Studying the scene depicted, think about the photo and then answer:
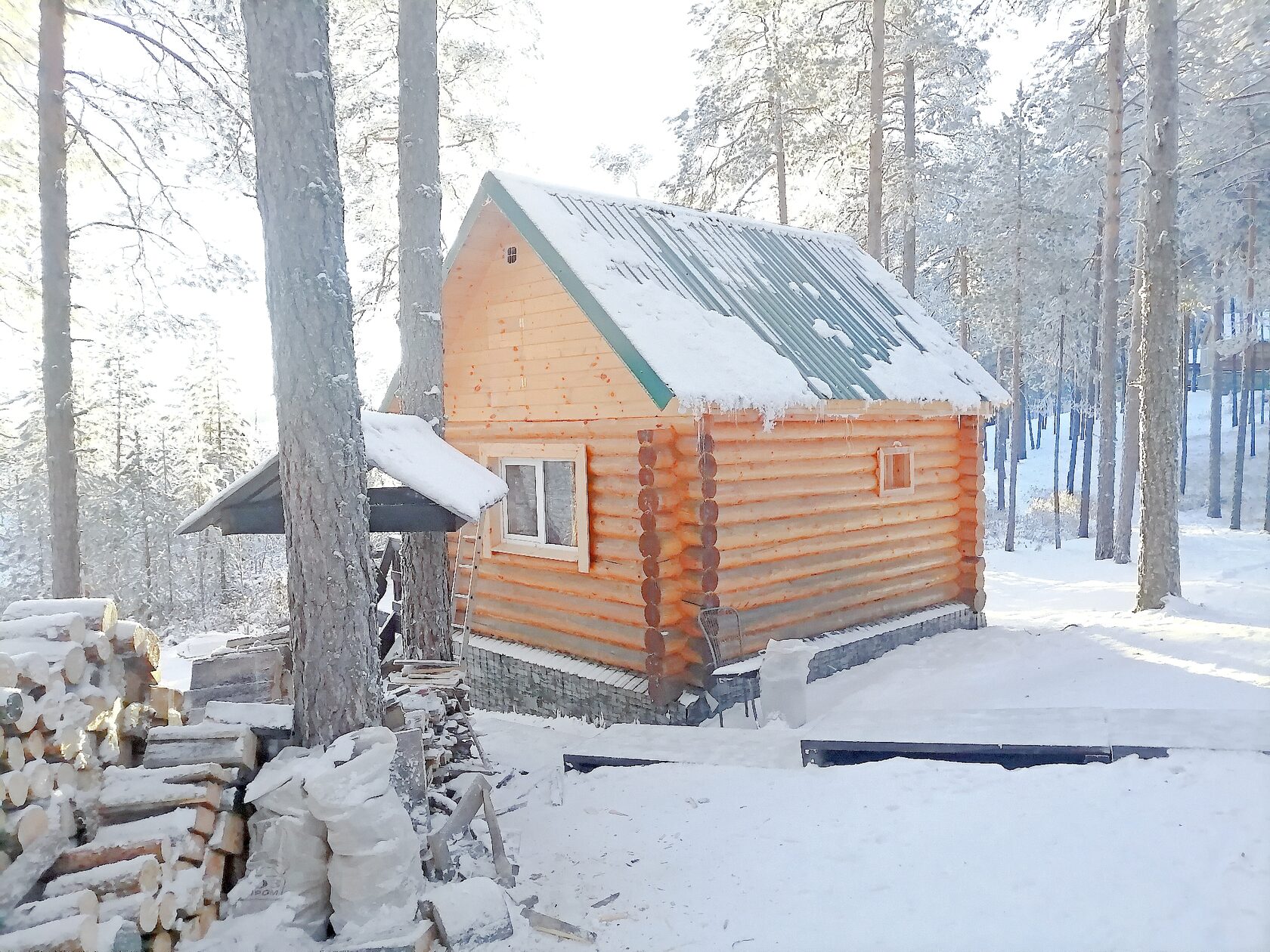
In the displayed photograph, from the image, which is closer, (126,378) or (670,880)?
(670,880)

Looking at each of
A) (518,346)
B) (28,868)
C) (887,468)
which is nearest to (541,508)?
(518,346)

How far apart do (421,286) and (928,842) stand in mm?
6984

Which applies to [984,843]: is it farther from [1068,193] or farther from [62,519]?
[1068,193]

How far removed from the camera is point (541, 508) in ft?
31.9

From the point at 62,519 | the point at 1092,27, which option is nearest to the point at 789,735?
the point at 62,519

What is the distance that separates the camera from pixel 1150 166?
9.92m

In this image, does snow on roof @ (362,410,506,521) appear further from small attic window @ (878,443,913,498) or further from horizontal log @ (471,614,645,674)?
small attic window @ (878,443,913,498)

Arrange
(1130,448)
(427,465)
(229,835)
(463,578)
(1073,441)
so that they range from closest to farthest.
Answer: (229,835) < (427,465) < (463,578) < (1130,448) < (1073,441)

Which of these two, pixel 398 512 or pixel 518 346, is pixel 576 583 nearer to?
pixel 518 346

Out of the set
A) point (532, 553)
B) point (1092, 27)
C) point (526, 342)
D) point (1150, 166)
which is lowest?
point (532, 553)

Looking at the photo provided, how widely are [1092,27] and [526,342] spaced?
450 inches

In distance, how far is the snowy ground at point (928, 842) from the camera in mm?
3902

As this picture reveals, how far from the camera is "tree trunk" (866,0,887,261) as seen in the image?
52.7ft

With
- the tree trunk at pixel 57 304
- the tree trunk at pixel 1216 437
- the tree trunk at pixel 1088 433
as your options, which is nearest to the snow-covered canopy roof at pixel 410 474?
the tree trunk at pixel 57 304
